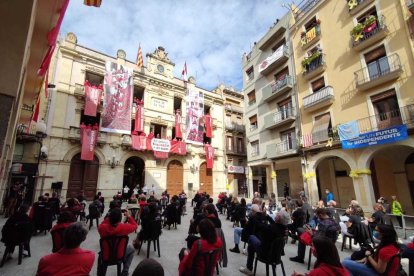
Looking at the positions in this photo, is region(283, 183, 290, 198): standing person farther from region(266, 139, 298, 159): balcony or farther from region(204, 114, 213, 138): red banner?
region(204, 114, 213, 138): red banner

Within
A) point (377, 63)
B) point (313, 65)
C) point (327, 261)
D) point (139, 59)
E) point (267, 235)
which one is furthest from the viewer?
point (139, 59)

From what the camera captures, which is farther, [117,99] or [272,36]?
[272,36]

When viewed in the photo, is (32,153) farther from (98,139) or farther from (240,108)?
(240,108)

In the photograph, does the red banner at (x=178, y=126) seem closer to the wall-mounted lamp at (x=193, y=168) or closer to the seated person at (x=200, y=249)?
the wall-mounted lamp at (x=193, y=168)

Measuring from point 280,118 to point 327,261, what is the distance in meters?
15.8

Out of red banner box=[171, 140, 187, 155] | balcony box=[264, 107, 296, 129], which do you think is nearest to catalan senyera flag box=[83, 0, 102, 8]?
balcony box=[264, 107, 296, 129]

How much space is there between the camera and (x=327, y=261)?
2.64m

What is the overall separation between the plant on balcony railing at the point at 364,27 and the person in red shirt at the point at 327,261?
47.2 ft

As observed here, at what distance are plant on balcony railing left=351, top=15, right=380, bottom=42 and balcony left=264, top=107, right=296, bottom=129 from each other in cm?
586

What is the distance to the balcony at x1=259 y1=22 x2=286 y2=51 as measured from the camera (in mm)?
18530

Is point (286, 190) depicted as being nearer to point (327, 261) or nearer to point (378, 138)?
point (378, 138)

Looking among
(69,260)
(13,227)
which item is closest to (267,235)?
(69,260)

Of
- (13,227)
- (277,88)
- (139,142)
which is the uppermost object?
(277,88)

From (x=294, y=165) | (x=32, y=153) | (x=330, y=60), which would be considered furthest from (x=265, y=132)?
(x=32, y=153)
